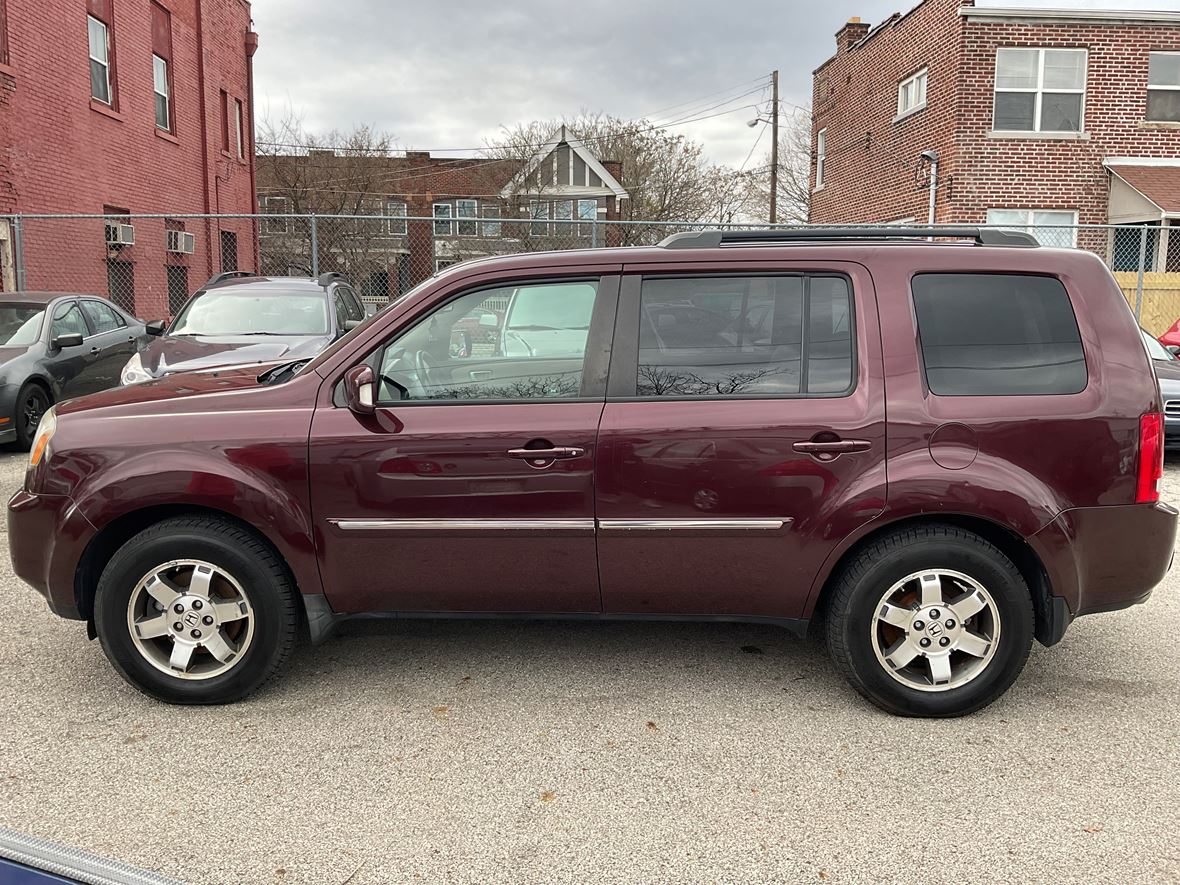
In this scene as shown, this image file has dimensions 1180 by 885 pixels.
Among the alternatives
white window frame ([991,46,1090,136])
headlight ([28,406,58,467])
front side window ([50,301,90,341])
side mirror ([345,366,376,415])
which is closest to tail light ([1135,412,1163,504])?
side mirror ([345,366,376,415])

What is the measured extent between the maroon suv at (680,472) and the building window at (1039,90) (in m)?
17.7

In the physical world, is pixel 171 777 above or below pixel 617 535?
below

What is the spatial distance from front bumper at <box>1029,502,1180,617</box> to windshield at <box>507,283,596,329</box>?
6.09 feet

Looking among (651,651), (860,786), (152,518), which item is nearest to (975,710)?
(860,786)

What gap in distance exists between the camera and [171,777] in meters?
3.24

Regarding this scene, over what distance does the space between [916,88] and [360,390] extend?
20.4 metres

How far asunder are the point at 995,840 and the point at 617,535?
61.8 inches

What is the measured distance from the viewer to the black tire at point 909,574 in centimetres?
358

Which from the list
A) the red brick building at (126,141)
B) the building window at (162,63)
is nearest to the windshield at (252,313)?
the red brick building at (126,141)

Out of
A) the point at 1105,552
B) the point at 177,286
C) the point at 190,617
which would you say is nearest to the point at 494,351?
the point at 190,617

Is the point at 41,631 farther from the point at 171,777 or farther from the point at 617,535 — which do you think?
the point at 617,535

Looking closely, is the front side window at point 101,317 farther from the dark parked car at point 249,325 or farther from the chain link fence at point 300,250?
the chain link fence at point 300,250

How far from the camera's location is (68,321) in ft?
34.1

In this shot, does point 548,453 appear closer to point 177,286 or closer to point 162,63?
point 177,286
